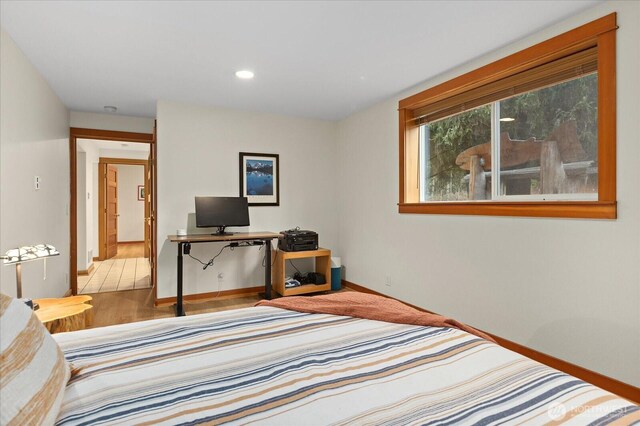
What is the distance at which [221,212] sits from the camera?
423cm

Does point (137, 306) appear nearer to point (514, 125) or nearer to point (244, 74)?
point (244, 74)

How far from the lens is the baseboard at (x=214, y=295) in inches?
164

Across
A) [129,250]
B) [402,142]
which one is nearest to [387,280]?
[402,142]

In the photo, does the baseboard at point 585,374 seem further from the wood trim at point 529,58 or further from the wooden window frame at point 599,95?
the wood trim at point 529,58

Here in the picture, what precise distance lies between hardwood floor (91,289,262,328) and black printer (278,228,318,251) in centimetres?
74

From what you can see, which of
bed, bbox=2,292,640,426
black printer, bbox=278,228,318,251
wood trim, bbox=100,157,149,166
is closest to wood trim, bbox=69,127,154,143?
black printer, bbox=278,228,318,251

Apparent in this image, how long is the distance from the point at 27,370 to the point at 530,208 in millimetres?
2833

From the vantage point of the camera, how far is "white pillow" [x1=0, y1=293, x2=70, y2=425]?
0.77 m

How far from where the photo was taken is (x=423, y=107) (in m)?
3.71

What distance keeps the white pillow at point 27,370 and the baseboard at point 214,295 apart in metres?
3.24

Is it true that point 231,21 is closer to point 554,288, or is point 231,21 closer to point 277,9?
point 277,9

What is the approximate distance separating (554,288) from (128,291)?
15.7ft

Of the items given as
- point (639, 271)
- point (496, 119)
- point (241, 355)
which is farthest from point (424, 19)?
point (241, 355)

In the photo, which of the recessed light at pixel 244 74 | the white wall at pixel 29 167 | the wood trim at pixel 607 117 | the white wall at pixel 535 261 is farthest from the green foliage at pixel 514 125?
the white wall at pixel 29 167
